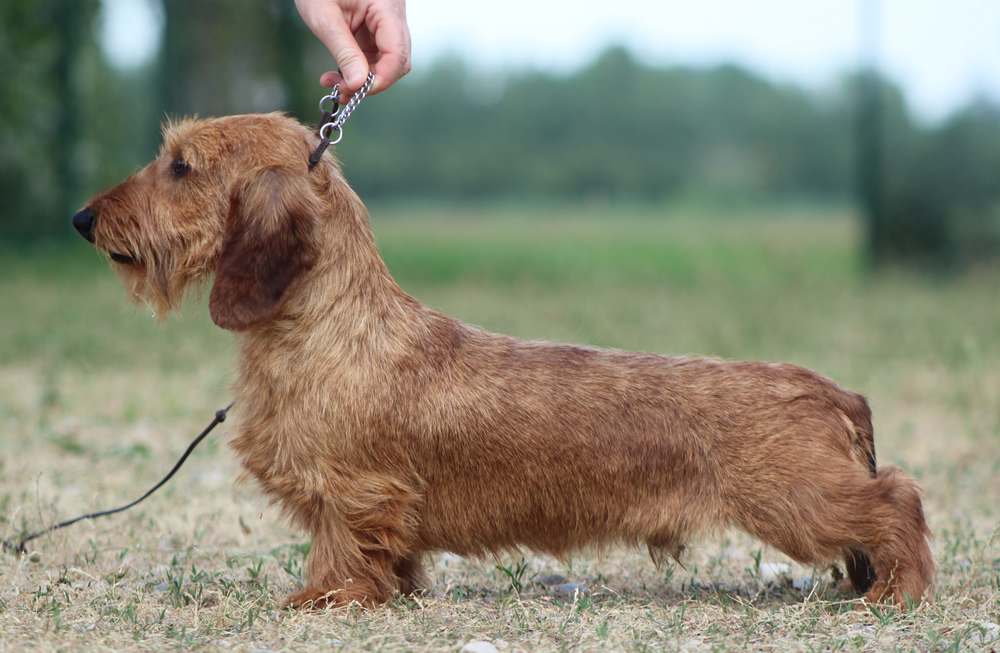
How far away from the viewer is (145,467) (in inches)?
212

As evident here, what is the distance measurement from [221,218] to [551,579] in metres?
1.88

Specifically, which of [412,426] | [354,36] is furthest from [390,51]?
[412,426]

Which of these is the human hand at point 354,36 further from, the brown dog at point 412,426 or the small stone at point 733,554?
the small stone at point 733,554

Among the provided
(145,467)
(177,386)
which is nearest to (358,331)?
(145,467)

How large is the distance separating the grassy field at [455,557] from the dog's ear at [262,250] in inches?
15.5

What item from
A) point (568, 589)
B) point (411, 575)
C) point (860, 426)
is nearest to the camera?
point (860, 426)

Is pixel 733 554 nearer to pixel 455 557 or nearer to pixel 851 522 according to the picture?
pixel 851 522

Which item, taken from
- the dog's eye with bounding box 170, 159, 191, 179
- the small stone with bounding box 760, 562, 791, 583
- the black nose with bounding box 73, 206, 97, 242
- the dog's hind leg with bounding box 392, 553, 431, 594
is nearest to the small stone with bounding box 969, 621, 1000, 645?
the small stone with bounding box 760, 562, 791, 583

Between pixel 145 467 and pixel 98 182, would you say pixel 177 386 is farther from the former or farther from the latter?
pixel 98 182

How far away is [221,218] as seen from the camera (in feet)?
11.1

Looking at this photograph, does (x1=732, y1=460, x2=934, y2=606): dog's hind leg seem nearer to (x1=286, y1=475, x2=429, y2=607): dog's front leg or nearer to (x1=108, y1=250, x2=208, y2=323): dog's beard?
(x1=286, y1=475, x2=429, y2=607): dog's front leg

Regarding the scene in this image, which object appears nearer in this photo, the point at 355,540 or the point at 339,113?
the point at 355,540

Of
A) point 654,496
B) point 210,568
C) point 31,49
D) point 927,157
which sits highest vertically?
point 31,49

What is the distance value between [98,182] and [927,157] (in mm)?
13073
